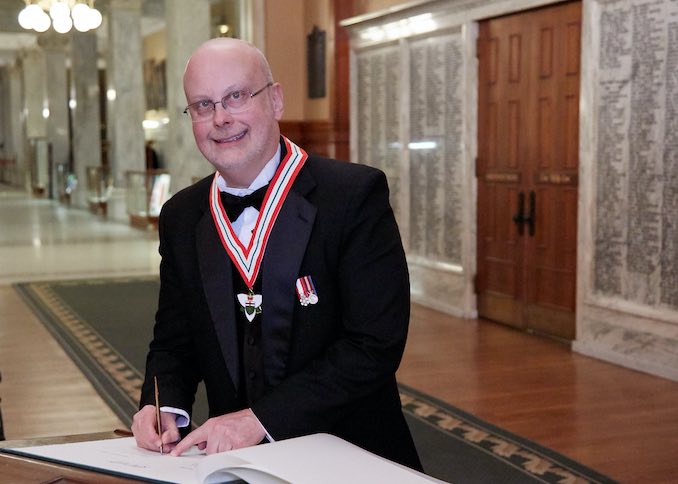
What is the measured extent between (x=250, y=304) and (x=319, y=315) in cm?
13

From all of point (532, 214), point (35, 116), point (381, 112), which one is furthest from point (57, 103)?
point (532, 214)

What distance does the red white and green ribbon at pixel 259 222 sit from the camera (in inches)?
69.9

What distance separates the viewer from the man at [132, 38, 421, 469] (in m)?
1.70

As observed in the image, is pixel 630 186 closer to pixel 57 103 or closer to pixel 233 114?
pixel 233 114

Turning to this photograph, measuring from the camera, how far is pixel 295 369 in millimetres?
1813

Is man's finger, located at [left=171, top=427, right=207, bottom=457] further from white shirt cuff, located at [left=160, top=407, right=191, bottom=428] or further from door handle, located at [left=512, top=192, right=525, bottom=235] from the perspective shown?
door handle, located at [left=512, top=192, right=525, bottom=235]

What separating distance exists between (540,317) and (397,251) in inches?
216

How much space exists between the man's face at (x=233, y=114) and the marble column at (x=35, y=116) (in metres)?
28.5

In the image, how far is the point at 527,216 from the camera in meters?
7.19

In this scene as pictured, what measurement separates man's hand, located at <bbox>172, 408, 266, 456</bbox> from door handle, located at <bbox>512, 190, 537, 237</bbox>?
5.68 meters

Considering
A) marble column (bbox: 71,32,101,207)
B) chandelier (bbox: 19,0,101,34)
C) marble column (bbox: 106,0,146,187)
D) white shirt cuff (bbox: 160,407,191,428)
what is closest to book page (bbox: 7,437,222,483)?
white shirt cuff (bbox: 160,407,191,428)

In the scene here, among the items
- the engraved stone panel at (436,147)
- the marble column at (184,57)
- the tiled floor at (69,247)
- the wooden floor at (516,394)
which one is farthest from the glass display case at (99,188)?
the wooden floor at (516,394)

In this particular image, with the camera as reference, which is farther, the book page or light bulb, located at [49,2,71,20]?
light bulb, located at [49,2,71,20]

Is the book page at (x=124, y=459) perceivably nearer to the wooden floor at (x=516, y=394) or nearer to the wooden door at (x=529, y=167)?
the wooden floor at (x=516, y=394)
